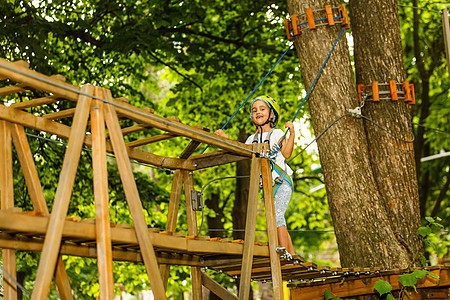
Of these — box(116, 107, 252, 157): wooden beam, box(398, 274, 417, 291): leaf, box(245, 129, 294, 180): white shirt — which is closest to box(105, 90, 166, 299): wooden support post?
box(116, 107, 252, 157): wooden beam

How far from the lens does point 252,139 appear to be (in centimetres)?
543

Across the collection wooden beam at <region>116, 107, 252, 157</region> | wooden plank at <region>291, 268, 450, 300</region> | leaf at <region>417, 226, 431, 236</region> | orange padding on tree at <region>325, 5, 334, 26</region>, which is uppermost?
orange padding on tree at <region>325, 5, 334, 26</region>

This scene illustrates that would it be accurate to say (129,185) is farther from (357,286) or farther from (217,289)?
(357,286)

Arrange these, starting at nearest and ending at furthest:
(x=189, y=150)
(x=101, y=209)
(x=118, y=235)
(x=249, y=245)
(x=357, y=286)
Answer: (x=101, y=209) < (x=118, y=235) < (x=249, y=245) < (x=189, y=150) < (x=357, y=286)

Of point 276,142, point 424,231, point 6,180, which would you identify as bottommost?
point 424,231

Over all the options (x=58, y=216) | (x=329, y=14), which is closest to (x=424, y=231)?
(x=329, y=14)

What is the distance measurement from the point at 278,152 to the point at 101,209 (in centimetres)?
240

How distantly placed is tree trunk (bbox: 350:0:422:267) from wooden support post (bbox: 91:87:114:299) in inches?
122

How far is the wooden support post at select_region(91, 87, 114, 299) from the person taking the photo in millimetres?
2951

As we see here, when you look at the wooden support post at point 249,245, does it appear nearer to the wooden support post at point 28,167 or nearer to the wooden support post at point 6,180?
the wooden support post at point 28,167

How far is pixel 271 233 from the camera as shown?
14.4 feet

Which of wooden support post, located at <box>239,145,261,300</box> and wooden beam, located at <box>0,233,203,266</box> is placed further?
wooden support post, located at <box>239,145,261,300</box>

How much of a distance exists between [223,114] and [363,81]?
5.66 metres

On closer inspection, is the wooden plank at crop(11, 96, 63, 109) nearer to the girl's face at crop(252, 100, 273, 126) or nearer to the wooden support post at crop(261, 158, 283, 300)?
the wooden support post at crop(261, 158, 283, 300)
